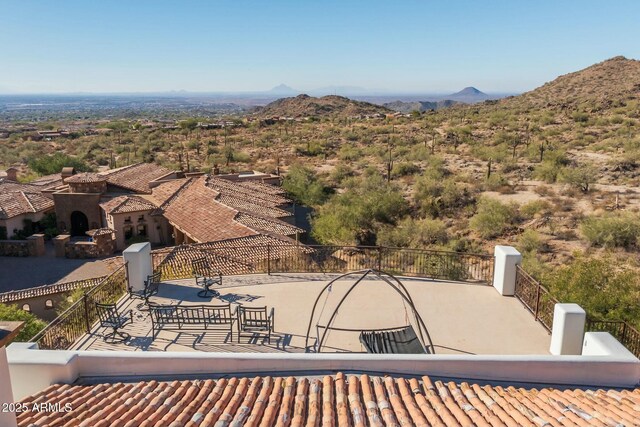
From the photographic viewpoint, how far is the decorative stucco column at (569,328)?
369 inches

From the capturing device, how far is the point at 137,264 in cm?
1316

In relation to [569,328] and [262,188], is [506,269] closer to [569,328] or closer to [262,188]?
[569,328]

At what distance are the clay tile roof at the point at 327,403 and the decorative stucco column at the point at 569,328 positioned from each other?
→ 2.34 m

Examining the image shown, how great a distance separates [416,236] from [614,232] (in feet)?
32.0

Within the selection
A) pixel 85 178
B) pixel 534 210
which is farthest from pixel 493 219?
pixel 85 178

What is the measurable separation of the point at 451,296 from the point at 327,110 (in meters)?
138

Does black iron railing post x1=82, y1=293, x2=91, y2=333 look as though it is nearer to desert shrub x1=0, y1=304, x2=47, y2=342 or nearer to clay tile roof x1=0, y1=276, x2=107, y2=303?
desert shrub x1=0, y1=304, x2=47, y2=342

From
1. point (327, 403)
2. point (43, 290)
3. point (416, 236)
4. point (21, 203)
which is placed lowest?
point (43, 290)

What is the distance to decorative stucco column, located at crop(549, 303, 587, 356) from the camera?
9.38 metres

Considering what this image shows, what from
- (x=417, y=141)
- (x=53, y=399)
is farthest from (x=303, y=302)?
(x=417, y=141)

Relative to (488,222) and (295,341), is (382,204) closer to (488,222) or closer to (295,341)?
(488,222)

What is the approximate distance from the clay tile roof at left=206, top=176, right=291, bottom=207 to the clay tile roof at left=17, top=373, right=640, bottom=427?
23.7 metres

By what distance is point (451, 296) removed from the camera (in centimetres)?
1294

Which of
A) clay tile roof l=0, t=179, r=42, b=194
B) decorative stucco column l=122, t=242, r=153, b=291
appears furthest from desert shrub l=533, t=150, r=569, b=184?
clay tile roof l=0, t=179, r=42, b=194
